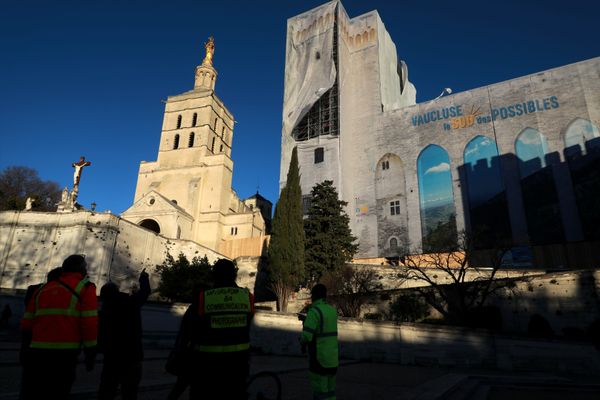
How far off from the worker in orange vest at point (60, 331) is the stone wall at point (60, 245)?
24.4m

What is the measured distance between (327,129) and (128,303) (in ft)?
107

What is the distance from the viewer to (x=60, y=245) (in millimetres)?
26562

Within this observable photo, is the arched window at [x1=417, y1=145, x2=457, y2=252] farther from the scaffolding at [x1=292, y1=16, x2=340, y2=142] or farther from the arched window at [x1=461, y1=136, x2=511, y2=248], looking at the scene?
the scaffolding at [x1=292, y1=16, x2=340, y2=142]

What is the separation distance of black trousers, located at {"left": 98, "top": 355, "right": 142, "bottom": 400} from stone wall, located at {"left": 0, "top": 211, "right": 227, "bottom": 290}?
76.3 ft

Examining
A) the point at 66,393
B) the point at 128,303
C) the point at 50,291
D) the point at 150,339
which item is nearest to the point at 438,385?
the point at 128,303

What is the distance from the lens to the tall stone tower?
120ft

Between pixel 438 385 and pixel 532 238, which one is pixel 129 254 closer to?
pixel 438 385

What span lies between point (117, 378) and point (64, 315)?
5.47ft

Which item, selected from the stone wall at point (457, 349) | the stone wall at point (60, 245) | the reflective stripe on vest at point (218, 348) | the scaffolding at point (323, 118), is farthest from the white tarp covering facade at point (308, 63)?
the reflective stripe on vest at point (218, 348)

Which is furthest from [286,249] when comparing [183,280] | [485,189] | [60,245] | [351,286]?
[485,189]

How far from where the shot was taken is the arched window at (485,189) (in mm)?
28078

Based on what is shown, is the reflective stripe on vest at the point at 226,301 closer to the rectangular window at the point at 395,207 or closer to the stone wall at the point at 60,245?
the stone wall at the point at 60,245

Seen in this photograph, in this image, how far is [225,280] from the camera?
3.64 m

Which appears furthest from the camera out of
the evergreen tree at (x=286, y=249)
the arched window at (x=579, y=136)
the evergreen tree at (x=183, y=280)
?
the arched window at (x=579, y=136)
